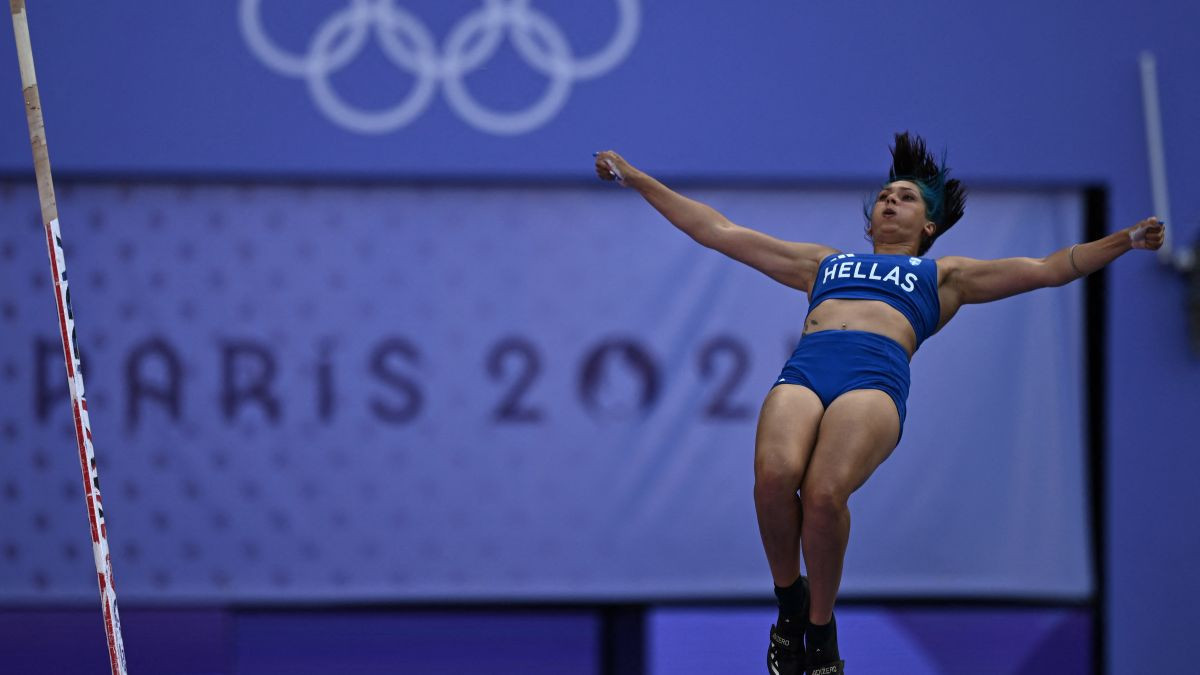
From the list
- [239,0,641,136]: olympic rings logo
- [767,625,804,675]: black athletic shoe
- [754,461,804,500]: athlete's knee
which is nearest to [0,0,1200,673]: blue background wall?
[239,0,641,136]: olympic rings logo

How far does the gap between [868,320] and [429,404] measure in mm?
2528

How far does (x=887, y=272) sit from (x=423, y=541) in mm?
2733

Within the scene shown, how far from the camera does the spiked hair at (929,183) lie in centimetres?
430

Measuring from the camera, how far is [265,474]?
5855mm

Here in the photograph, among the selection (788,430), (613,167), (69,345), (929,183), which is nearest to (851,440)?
(788,430)

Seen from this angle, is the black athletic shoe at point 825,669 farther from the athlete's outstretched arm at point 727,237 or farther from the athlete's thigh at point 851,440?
the athlete's outstretched arm at point 727,237

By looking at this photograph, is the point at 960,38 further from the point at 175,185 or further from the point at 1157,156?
the point at 175,185

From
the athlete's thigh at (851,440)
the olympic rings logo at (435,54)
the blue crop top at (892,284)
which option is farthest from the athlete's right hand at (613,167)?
the olympic rings logo at (435,54)

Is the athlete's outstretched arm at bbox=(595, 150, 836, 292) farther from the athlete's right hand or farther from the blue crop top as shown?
the blue crop top

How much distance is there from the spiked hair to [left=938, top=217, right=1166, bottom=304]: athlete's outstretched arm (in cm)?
16

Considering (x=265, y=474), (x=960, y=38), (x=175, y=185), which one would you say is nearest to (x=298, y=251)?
(x=175, y=185)

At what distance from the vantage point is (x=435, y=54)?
5.88 meters

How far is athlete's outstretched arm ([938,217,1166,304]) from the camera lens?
3.94 meters

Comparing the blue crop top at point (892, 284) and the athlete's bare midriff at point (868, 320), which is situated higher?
the blue crop top at point (892, 284)
